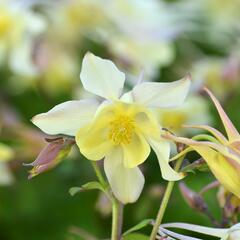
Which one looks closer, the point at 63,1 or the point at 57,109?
the point at 57,109

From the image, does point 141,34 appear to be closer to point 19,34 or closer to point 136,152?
point 19,34

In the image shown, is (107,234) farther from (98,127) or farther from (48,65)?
(98,127)

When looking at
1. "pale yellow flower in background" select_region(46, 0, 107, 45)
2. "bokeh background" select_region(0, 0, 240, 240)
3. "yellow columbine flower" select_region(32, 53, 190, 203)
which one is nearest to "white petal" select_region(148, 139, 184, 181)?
"yellow columbine flower" select_region(32, 53, 190, 203)

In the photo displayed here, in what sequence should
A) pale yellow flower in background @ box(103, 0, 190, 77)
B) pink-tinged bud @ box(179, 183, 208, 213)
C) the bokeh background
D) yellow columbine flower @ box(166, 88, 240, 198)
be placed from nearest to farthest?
yellow columbine flower @ box(166, 88, 240, 198), pink-tinged bud @ box(179, 183, 208, 213), the bokeh background, pale yellow flower in background @ box(103, 0, 190, 77)

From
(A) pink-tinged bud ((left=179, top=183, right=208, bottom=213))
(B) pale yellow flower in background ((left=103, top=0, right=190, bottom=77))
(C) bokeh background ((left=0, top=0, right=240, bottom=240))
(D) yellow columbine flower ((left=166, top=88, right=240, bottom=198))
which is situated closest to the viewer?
(D) yellow columbine flower ((left=166, top=88, right=240, bottom=198))

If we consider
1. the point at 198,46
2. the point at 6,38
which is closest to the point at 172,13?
the point at 198,46

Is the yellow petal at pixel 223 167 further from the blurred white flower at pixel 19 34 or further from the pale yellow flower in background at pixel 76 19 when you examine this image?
the pale yellow flower in background at pixel 76 19

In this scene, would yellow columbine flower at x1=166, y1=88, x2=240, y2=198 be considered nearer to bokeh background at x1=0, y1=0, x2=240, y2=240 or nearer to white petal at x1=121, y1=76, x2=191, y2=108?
white petal at x1=121, y1=76, x2=191, y2=108
